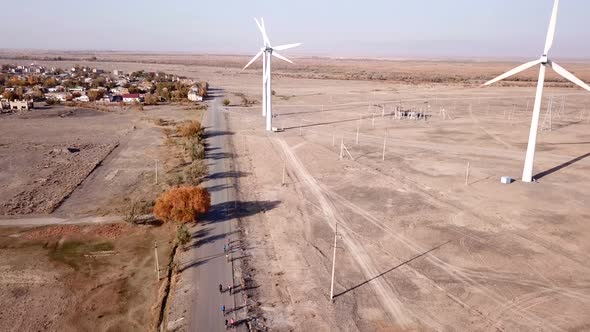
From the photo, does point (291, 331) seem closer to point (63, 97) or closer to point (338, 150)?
point (338, 150)

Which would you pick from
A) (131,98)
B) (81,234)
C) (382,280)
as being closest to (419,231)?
(382,280)

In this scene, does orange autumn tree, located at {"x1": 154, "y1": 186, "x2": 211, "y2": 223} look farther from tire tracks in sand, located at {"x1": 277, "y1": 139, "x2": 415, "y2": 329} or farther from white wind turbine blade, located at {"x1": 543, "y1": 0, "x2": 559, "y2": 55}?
white wind turbine blade, located at {"x1": 543, "y1": 0, "x2": 559, "y2": 55}

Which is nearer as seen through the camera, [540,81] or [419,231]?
[419,231]

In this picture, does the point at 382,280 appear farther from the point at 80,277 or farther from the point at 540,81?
the point at 540,81

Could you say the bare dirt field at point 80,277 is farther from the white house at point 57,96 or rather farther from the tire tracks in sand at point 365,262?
the white house at point 57,96

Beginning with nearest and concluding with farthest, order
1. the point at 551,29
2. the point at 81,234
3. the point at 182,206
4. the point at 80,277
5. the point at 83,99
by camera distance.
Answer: the point at 80,277
the point at 81,234
the point at 182,206
the point at 551,29
the point at 83,99

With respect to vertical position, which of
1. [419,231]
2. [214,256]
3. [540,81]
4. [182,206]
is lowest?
[214,256]

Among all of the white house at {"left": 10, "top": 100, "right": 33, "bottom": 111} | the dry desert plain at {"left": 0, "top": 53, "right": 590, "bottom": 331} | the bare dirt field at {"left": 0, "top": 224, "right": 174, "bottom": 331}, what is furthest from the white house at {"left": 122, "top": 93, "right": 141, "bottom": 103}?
the bare dirt field at {"left": 0, "top": 224, "right": 174, "bottom": 331}
